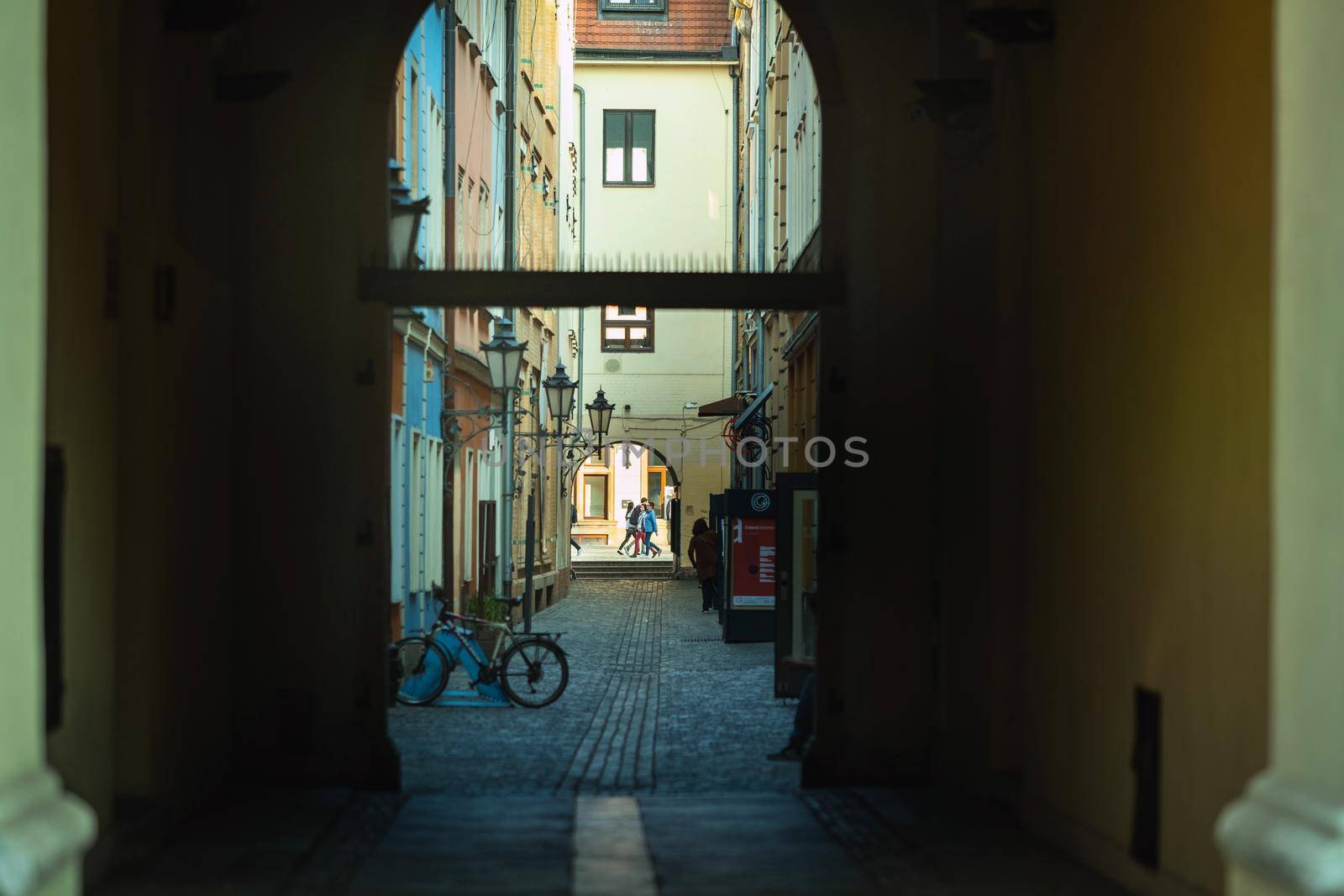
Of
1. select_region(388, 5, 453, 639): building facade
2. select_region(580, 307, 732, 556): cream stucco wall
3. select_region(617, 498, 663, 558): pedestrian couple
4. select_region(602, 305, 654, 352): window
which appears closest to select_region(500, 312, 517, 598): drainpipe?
select_region(388, 5, 453, 639): building facade

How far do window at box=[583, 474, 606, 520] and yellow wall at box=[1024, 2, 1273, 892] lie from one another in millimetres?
59187

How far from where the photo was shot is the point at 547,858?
7742 millimetres

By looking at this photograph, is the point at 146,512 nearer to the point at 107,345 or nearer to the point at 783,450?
the point at 107,345

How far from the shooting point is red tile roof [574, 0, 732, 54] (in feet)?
157

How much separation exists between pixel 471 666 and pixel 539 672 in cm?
59

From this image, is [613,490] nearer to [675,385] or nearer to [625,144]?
[675,385]

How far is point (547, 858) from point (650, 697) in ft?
32.2

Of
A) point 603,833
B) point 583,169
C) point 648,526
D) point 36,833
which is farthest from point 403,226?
point 648,526

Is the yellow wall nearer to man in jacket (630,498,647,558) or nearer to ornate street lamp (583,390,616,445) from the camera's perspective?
ornate street lamp (583,390,616,445)

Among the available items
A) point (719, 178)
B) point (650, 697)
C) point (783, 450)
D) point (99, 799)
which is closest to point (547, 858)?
point (99, 799)

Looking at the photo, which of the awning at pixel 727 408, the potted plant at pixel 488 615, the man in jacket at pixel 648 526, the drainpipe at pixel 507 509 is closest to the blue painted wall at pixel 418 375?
the potted plant at pixel 488 615

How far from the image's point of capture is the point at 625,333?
4747 centimetres

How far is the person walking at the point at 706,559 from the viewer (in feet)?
101

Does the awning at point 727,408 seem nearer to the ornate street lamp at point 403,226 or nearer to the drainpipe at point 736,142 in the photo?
the drainpipe at point 736,142
